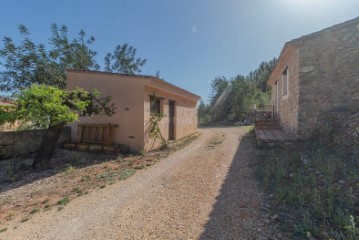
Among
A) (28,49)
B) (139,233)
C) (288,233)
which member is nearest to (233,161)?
(288,233)

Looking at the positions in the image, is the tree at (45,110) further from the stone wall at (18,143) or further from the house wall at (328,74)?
the house wall at (328,74)

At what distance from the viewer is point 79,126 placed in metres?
8.45

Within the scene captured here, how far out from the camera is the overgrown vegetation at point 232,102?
76.1ft

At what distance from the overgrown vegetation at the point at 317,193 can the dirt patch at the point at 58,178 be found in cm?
342

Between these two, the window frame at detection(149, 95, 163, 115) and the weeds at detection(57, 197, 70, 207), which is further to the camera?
the window frame at detection(149, 95, 163, 115)

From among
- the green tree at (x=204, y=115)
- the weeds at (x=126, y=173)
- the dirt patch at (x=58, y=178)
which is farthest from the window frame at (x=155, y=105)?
the green tree at (x=204, y=115)

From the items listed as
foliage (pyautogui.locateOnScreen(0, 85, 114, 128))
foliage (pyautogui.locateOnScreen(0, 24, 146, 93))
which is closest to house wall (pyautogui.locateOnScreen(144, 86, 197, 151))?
foliage (pyautogui.locateOnScreen(0, 85, 114, 128))

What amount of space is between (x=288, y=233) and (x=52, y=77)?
15.1m

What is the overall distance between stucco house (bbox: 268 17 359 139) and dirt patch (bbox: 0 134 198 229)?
194 inches

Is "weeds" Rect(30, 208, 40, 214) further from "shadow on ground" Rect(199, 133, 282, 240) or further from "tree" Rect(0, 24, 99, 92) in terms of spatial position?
"tree" Rect(0, 24, 99, 92)

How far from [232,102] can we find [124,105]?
1890 cm

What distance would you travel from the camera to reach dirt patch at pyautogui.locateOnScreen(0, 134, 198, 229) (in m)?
3.75

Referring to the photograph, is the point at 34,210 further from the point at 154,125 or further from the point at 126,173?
the point at 154,125

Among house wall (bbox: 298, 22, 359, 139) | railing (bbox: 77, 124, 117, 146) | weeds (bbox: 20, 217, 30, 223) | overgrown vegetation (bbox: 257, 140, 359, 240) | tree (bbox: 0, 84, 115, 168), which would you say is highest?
house wall (bbox: 298, 22, 359, 139)
